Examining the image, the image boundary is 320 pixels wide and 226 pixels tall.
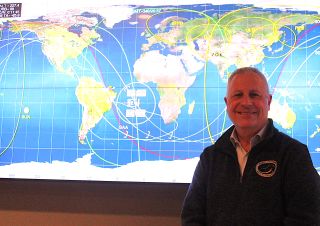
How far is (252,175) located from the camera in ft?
3.77

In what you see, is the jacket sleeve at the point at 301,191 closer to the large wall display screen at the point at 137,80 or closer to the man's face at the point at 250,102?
the man's face at the point at 250,102

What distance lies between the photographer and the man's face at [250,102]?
1203 mm

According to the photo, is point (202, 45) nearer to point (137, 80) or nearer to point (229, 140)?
point (137, 80)

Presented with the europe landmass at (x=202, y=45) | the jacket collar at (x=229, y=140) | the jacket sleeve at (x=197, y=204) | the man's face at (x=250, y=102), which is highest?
the europe landmass at (x=202, y=45)

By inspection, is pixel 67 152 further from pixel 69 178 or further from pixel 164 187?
pixel 164 187

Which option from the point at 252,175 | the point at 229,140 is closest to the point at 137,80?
the point at 229,140

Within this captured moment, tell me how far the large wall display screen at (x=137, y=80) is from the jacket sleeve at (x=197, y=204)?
37 centimetres

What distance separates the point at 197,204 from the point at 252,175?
24 cm

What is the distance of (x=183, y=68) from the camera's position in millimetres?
1706

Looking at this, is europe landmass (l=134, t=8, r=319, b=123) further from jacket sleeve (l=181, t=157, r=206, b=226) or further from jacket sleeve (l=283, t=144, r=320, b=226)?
jacket sleeve (l=283, t=144, r=320, b=226)

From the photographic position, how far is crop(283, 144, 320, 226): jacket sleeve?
1.05 meters

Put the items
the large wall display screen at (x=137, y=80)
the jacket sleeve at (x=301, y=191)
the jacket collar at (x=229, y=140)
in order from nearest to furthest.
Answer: the jacket sleeve at (x=301, y=191) → the jacket collar at (x=229, y=140) → the large wall display screen at (x=137, y=80)

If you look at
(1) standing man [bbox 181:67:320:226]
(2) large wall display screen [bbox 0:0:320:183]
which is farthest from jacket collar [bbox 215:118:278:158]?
(2) large wall display screen [bbox 0:0:320:183]

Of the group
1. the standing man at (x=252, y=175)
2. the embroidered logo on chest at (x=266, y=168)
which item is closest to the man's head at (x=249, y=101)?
the standing man at (x=252, y=175)
